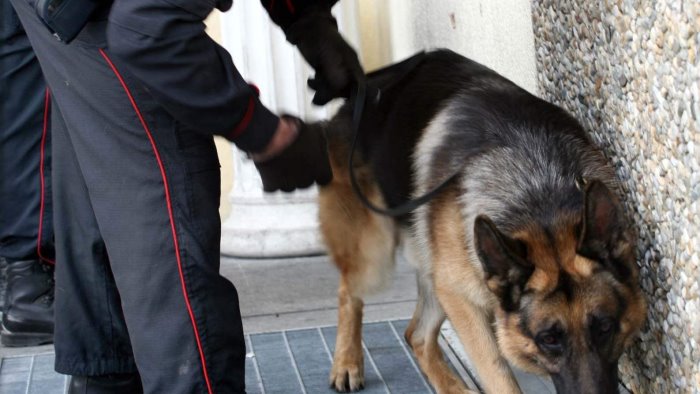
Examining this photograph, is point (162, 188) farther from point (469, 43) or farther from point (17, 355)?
point (469, 43)

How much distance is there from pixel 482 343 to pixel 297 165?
94cm

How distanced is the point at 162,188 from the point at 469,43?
7.90ft

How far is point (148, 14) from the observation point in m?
2.52

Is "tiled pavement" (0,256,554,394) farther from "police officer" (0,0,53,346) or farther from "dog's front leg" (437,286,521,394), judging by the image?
"dog's front leg" (437,286,521,394)

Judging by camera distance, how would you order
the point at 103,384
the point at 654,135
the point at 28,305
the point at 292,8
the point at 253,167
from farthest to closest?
the point at 253,167 → the point at 28,305 → the point at 103,384 → the point at 292,8 → the point at 654,135

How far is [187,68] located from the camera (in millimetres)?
2549

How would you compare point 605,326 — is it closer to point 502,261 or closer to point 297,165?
point 502,261

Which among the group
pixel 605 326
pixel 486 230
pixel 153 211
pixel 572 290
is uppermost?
pixel 153 211

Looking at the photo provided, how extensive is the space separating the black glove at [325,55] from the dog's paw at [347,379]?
3.57 ft

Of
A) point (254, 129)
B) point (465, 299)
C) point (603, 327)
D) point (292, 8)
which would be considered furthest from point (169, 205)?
point (603, 327)

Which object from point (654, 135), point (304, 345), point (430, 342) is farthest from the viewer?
point (304, 345)

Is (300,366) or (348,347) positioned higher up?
(348,347)

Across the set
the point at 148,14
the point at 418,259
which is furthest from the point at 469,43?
the point at 148,14

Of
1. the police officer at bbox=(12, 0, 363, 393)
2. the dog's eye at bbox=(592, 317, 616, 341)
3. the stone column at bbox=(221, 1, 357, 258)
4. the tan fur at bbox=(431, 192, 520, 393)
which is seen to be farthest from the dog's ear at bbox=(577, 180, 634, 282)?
the stone column at bbox=(221, 1, 357, 258)
